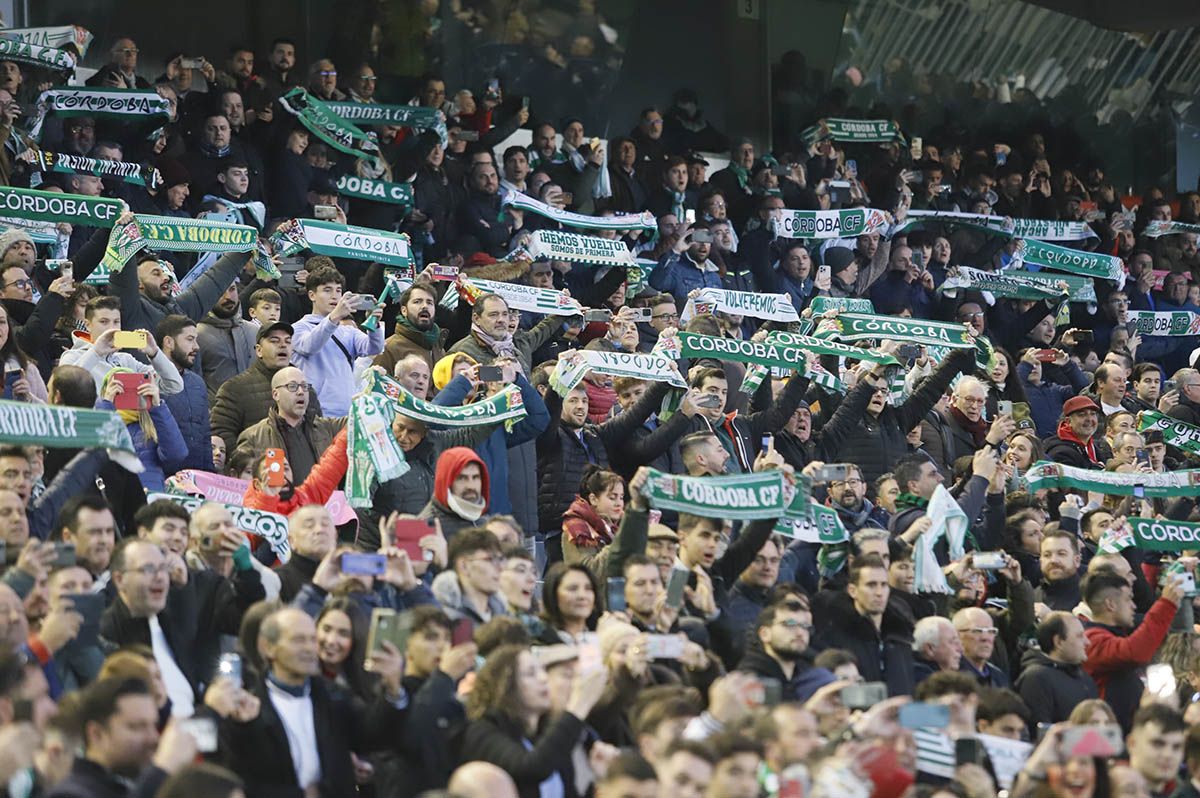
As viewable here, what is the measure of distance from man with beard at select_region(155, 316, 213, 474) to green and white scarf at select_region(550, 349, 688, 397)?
1517mm

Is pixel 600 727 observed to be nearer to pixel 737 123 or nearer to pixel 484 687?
pixel 484 687

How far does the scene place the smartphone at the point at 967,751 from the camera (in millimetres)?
7051

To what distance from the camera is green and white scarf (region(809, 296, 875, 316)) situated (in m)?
12.9

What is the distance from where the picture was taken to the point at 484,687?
6.68m

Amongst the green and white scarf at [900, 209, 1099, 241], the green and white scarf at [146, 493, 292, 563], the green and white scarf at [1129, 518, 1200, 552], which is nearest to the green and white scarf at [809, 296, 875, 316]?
the green and white scarf at [1129, 518, 1200, 552]

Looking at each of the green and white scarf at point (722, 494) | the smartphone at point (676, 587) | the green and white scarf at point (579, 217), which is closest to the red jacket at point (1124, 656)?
the green and white scarf at point (722, 494)

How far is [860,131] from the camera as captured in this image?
1817 cm

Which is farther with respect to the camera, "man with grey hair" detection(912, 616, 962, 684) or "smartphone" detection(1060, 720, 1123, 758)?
"man with grey hair" detection(912, 616, 962, 684)

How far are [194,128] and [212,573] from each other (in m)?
6.06

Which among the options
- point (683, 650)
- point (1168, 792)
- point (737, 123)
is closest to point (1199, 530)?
point (1168, 792)

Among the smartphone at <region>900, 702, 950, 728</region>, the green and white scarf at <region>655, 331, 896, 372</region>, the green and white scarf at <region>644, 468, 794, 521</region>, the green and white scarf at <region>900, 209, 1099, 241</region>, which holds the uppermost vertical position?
the smartphone at <region>900, 702, 950, 728</region>

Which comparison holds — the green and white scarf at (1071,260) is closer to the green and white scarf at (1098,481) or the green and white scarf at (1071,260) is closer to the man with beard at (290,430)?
the green and white scarf at (1098,481)

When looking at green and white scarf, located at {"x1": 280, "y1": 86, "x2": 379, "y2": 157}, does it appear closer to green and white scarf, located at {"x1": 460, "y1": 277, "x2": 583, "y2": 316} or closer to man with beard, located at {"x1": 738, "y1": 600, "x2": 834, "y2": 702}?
green and white scarf, located at {"x1": 460, "y1": 277, "x2": 583, "y2": 316}

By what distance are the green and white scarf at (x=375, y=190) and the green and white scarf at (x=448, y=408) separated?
430cm
